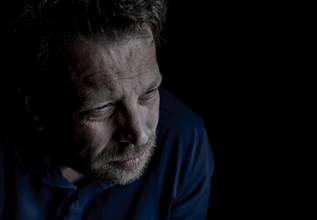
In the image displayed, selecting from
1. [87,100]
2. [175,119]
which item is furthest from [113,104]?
[175,119]

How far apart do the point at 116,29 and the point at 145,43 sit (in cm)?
7

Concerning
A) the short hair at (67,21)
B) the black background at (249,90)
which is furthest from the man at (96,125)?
the black background at (249,90)

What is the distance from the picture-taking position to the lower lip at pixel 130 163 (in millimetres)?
1043

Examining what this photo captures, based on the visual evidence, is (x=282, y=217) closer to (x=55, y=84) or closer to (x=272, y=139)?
(x=272, y=139)

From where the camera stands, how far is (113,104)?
0.93 m

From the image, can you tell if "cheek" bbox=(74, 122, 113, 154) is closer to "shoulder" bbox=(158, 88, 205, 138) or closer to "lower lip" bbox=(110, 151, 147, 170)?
"lower lip" bbox=(110, 151, 147, 170)

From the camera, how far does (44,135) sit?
3.64 feet

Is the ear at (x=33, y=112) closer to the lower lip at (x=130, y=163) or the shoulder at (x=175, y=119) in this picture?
the lower lip at (x=130, y=163)

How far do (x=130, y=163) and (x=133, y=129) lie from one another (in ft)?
0.46

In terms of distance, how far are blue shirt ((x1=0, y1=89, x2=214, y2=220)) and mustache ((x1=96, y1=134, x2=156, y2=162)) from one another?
0.17 m

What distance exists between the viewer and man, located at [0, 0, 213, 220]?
2.82 feet

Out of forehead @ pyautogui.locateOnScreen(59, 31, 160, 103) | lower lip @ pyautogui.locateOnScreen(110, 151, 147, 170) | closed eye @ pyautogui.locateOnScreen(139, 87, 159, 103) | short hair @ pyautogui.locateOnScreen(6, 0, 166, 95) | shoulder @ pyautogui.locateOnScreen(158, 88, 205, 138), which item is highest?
short hair @ pyautogui.locateOnScreen(6, 0, 166, 95)

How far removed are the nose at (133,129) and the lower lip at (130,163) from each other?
0.30ft

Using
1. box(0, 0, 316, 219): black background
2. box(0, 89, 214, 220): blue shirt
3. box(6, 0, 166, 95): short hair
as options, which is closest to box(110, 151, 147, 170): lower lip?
box(0, 89, 214, 220): blue shirt
